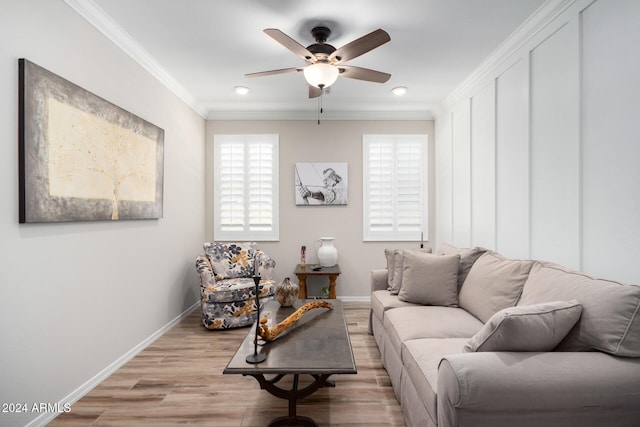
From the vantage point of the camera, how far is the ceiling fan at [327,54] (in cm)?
221

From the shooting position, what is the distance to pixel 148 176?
3.22 m

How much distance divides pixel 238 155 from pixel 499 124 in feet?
10.9

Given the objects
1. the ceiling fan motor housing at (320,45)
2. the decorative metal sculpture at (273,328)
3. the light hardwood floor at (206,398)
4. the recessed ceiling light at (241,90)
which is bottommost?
the light hardwood floor at (206,398)

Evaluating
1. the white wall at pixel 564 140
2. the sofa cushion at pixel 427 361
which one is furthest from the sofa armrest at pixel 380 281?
the sofa cushion at pixel 427 361

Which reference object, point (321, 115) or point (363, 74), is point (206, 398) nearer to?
point (363, 74)

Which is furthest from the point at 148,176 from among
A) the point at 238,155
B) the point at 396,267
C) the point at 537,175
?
the point at 537,175

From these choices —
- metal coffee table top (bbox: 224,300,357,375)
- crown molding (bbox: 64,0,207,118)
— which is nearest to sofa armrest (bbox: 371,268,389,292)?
metal coffee table top (bbox: 224,300,357,375)

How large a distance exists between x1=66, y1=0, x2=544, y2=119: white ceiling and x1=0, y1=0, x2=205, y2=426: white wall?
27cm

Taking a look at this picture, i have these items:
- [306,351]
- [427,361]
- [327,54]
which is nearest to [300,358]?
[306,351]

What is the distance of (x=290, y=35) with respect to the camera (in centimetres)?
279

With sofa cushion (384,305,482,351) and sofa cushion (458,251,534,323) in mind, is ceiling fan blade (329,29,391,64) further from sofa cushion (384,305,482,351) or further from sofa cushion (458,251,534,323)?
sofa cushion (384,305,482,351)

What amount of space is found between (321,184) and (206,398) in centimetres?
312

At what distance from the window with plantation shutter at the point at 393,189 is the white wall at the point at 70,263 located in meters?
2.62

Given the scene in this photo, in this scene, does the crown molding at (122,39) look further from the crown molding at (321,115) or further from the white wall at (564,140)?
the white wall at (564,140)
